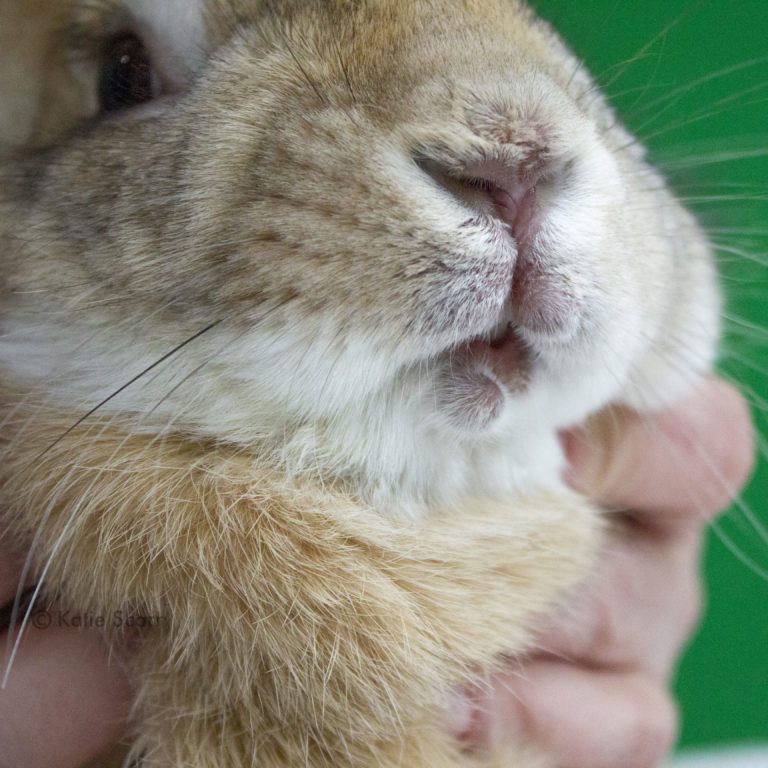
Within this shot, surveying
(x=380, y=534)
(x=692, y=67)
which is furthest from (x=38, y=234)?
(x=692, y=67)

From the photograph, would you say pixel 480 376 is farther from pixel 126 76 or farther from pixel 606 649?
pixel 606 649

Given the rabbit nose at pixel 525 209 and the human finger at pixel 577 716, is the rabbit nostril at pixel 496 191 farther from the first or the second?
the human finger at pixel 577 716

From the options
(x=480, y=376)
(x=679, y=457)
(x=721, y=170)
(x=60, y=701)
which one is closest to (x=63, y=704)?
(x=60, y=701)

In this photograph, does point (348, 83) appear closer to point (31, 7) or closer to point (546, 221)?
point (546, 221)

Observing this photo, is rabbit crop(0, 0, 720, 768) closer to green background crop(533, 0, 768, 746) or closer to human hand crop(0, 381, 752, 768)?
human hand crop(0, 381, 752, 768)

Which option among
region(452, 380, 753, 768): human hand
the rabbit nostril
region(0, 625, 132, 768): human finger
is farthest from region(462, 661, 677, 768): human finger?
the rabbit nostril

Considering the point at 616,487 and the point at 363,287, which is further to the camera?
the point at 616,487
